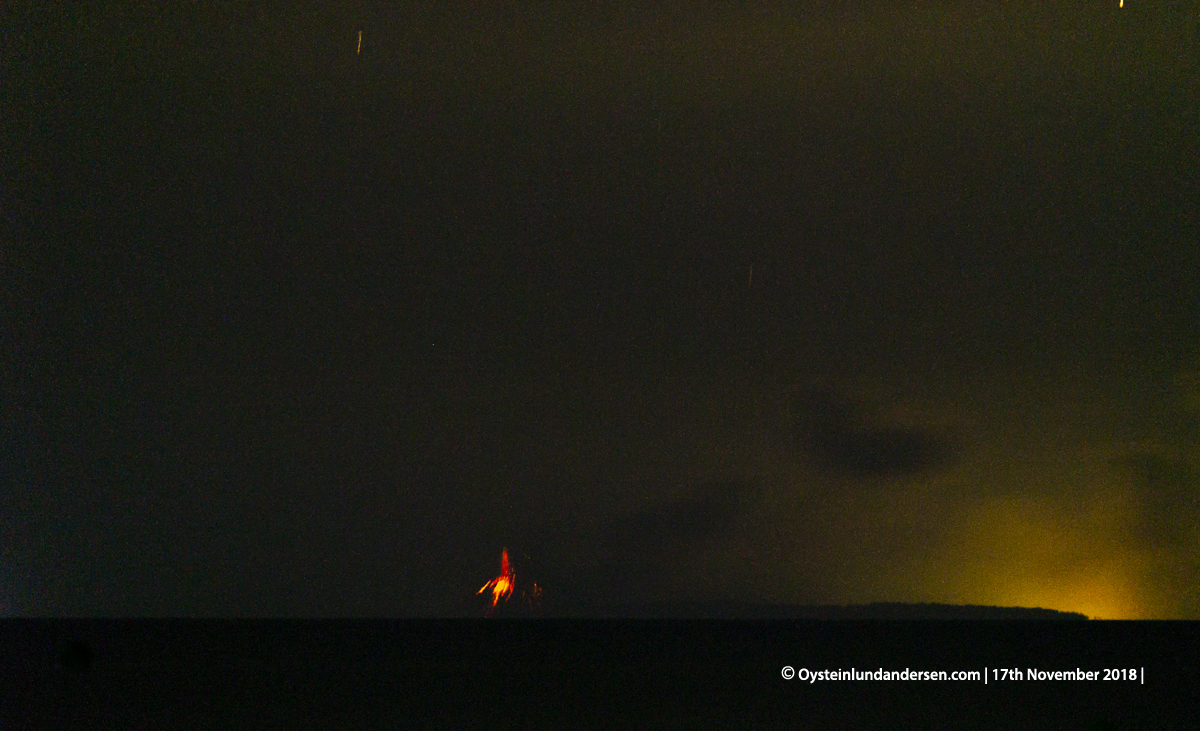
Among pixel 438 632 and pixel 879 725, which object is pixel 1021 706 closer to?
pixel 879 725

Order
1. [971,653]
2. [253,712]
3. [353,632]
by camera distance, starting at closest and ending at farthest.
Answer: [253,712], [971,653], [353,632]

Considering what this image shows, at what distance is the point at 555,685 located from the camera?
75.5 ft

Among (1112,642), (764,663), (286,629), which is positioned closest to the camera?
(764,663)

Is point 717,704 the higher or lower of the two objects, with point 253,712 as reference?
higher

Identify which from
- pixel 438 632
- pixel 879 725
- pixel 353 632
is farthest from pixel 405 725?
pixel 438 632

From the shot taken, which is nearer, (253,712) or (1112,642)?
(253,712)

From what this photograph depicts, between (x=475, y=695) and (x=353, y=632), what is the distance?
3093 centimetres

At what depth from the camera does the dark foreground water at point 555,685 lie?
579 inches

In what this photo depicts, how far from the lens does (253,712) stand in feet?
51.3

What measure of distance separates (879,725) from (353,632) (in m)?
39.4

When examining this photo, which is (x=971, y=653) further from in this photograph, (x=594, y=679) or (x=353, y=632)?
(x=353, y=632)

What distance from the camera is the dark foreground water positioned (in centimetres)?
1471

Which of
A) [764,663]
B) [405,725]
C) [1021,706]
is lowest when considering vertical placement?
[405,725]

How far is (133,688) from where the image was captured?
1842 cm
